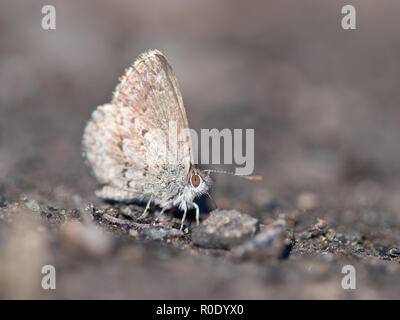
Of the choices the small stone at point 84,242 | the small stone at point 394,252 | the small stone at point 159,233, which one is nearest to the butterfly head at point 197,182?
the small stone at point 159,233

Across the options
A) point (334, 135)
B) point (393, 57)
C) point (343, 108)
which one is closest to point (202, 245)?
point (334, 135)

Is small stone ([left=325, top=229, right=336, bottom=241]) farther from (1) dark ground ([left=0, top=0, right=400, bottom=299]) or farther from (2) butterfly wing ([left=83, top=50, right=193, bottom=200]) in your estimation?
(2) butterfly wing ([left=83, top=50, right=193, bottom=200])

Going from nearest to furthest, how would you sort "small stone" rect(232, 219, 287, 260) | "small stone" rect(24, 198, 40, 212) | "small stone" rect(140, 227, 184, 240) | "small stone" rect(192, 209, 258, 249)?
"small stone" rect(232, 219, 287, 260) → "small stone" rect(192, 209, 258, 249) → "small stone" rect(140, 227, 184, 240) → "small stone" rect(24, 198, 40, 212)

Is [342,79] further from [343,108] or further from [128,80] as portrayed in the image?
[128,80]

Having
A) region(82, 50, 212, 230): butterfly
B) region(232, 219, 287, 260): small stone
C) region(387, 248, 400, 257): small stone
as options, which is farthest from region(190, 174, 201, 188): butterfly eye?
region(387, 248, 400, 257): small stone

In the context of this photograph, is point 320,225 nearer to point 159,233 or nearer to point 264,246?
point 264,246

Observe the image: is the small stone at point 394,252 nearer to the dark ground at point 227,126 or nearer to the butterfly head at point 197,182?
the dark ground at point 227,126
